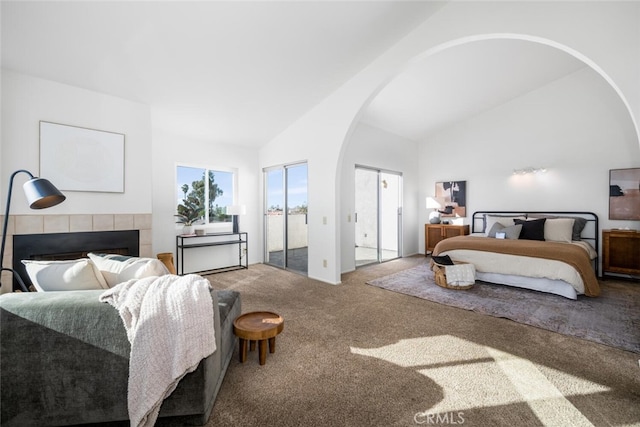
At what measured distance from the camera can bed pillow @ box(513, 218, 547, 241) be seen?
4.78 metres

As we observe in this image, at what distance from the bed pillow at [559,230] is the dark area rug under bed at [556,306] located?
83 cm

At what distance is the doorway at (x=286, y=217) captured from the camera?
200 inches

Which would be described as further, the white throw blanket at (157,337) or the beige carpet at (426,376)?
the beige carpet at (426,376)

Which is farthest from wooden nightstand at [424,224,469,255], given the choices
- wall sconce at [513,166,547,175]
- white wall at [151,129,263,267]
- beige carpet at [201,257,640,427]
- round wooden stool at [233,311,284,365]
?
round wooden stool at [233,311,284,365]

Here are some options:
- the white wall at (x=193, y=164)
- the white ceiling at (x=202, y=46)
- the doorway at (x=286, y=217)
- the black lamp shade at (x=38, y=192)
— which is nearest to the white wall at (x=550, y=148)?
the white ceiling at (x=202, y=46)

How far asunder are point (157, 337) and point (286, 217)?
4051mm

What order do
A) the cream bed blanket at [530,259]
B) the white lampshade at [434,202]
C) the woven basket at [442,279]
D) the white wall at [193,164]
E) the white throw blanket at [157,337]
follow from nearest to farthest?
1. the white throw blanket at [157,337]
2. the cream bed blanket at [530,259]
3. the woven basket at [442,279]
4. the white wall at [193,164]
5. the white lampshade at [434,202]

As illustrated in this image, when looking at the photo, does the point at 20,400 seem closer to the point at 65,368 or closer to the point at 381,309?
the point at 65,368

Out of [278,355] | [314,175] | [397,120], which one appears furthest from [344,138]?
[278,355]

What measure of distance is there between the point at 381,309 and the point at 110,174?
12.6 feet

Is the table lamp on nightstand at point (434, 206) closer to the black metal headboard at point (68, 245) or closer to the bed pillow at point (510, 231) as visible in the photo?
the bed pillow at point (510, 231)

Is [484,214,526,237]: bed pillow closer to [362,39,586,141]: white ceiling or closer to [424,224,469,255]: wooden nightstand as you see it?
[424,224,469,255]: wooden nightstand

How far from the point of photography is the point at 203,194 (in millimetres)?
5168

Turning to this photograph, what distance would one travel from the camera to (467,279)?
13.2 feet
